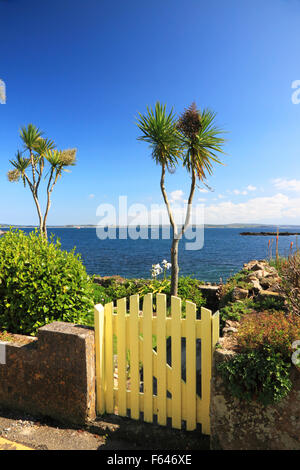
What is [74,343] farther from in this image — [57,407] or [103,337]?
[57,407]

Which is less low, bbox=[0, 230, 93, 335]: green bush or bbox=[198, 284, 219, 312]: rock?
bbox=[0, 230, 93, 335]: green bush

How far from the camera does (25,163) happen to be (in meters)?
14.6

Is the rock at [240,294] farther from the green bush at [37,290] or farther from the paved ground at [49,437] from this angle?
the paved ground at [49,437]

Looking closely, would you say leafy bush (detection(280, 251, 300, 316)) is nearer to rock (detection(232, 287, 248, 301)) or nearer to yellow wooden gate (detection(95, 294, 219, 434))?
rock (detection(232, 287, 248, 301))

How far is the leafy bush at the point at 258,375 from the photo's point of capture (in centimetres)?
203

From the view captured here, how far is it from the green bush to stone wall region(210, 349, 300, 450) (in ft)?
7.25

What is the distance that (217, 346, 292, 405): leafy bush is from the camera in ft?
6.66

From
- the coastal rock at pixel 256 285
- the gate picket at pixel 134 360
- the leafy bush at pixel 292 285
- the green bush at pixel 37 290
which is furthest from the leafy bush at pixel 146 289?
the gate picket at pixel 134 360

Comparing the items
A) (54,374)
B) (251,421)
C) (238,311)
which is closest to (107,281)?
(238,311)

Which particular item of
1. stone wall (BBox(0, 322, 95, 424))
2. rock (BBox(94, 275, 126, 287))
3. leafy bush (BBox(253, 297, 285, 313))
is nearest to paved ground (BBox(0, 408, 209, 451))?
stone wall (BBox(0, 322, 95, 424))

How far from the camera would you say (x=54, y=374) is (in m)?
2.78

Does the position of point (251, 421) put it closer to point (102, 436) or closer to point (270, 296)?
point (102, 436)

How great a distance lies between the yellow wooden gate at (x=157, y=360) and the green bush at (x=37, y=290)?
1071 millimetres
